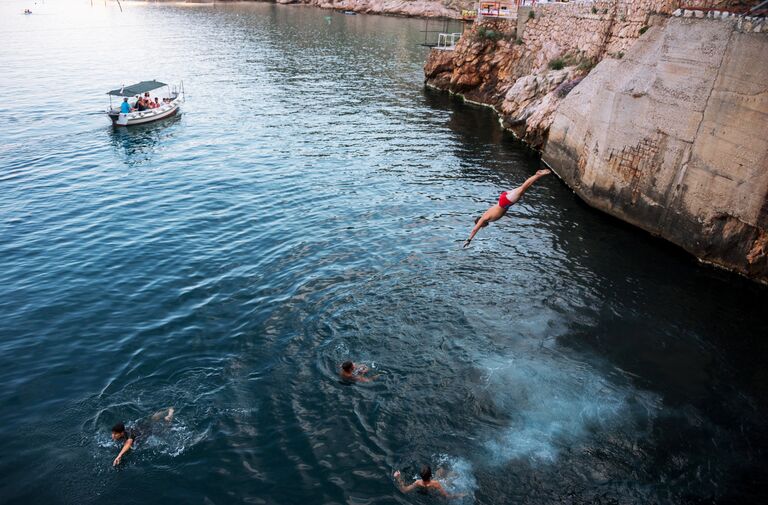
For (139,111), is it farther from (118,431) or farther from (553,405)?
(553,405)

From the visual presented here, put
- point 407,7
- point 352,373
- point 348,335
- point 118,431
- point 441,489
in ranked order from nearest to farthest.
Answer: point 441,489 → point 118,431 → point 352,373 → point 348,335 → point 407,7

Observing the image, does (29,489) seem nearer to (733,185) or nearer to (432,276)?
(432,276)

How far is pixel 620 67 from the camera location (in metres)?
27.4

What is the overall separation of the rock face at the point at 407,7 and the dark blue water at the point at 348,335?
99.7 m

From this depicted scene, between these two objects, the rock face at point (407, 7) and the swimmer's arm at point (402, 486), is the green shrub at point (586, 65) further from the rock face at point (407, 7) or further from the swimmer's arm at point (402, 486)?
the rock face at point (407, 7)

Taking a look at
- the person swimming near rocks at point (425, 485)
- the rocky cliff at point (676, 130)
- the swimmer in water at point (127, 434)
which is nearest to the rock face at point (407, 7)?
the rocky cliff at point (676, 130)

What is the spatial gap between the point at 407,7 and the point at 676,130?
4748 inches

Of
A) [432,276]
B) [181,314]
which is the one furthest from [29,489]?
[432,276]

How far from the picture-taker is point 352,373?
16.4 meters

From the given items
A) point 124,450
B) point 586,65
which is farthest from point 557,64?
point 124,450

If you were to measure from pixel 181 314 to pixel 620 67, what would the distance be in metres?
24.5

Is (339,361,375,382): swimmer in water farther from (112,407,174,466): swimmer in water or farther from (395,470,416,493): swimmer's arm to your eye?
(112,407,174,466): swimmer in water

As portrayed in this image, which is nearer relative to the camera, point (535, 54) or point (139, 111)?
point (139, 111)

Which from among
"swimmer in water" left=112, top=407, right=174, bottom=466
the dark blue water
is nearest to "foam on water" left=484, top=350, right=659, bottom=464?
the dark blue water
